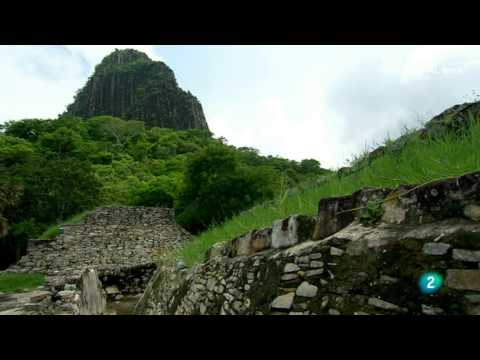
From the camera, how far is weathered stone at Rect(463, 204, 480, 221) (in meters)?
1.62

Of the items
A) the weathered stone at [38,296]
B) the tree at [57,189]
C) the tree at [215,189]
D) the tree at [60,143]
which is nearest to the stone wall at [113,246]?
the tree at [215,189]

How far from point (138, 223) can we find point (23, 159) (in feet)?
52.5

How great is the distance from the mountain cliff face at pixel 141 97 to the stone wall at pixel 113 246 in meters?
55.3

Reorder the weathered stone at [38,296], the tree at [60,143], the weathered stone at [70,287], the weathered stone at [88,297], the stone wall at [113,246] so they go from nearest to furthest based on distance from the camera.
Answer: the weathered stone at [38,296]
the weathered stone at [70,287]
the weathered stone at [88,297]
the stone wall at [113,246]
the tree at [60,143]

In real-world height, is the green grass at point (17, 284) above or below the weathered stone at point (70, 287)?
below

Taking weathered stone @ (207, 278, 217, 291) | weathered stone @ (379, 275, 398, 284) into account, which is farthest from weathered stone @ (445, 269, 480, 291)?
weathered stone @ (207, 278, 217, 291)

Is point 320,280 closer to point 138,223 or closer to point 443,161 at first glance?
point 443,161

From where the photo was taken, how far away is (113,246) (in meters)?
13.4

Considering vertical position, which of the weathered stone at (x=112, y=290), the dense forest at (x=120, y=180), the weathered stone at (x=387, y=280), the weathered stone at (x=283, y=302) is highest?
the dense forest at (x=120, y=180)

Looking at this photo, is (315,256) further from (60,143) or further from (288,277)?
(60,143)

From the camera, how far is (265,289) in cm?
274

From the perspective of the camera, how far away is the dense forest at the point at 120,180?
41.5ft

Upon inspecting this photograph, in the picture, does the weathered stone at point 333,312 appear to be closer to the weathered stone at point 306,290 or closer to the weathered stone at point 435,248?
the weathered stone at point 306,290
